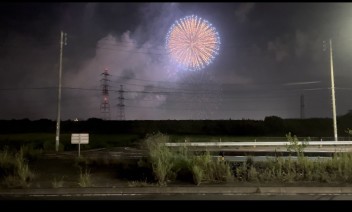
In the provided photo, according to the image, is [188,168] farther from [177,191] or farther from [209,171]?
[177,191]

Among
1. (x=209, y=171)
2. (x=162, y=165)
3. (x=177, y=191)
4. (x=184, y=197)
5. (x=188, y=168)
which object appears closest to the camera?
(x=184, y=197)

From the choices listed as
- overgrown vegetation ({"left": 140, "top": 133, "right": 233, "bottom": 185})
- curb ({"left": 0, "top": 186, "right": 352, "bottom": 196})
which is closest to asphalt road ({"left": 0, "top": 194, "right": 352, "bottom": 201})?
curb ({"left": 0, "top": 186, "right": 352, "bottom": 196})

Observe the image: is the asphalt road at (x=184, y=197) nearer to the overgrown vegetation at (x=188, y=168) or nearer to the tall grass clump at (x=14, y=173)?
the tall grass clump at (x=14, y=173)

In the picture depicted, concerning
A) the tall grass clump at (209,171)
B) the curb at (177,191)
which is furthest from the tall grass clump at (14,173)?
the tall grass clump at (209,171)

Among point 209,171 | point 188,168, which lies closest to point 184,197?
point 209,171

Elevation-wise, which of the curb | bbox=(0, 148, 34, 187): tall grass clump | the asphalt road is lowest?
the asphalt road

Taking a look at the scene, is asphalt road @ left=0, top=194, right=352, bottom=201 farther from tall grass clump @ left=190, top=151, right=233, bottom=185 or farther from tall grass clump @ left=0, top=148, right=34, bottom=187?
tall grass clump @ left=190, top=151, right=233, bottom=185

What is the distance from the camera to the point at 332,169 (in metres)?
15.0

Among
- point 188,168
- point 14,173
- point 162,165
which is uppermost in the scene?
point 162,165
